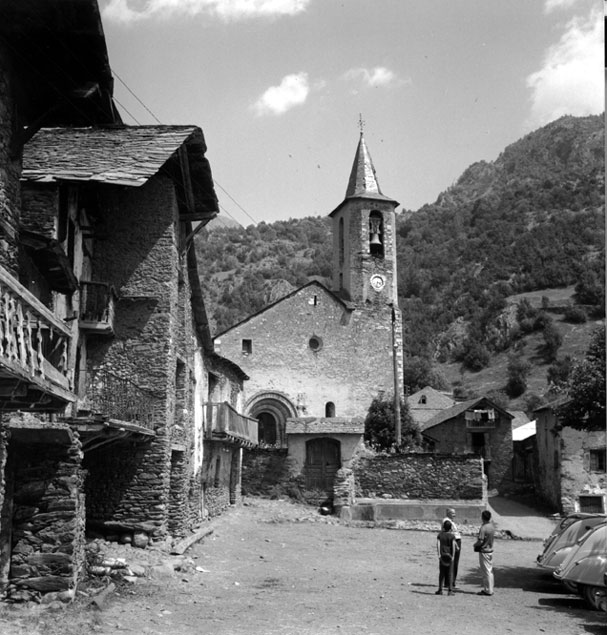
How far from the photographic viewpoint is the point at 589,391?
1590 centimetres

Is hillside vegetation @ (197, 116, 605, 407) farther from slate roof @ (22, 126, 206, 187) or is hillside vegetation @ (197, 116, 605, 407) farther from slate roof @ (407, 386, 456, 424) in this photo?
slate roof @ (22, 126, 206, 187)

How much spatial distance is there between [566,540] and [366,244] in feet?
94.7

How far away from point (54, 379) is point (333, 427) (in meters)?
21.0

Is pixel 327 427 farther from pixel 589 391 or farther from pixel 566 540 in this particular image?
pixel 589 391

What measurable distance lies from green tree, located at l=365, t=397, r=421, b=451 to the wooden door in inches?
339

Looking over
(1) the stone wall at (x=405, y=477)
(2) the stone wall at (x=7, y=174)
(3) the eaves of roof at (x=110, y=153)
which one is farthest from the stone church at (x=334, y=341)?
(2) the stone wall at (x=7, y=174)

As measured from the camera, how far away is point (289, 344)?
4050 cm

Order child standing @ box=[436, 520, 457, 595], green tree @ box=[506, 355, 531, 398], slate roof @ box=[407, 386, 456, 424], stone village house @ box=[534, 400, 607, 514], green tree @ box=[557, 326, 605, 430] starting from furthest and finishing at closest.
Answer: green tree @ box=[506, 355, 531, 398] → slate roof @ box=[407, 386, 456, 424] → stone village house @ box=[534, 400, 607, 514] → green tree @ box=[557, 326, 605, 430] → child standing @ box=[436, 520, 457, 595]

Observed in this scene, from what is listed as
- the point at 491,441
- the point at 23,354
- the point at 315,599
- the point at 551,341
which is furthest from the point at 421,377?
the point at 23,354

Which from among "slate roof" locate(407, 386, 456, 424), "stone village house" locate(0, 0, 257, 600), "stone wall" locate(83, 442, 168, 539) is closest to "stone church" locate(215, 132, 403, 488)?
"stone village house" locate(0, 0, 257, 600)

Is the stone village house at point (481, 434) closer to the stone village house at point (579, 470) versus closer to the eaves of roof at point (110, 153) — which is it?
the stone village house at point (579, 470)

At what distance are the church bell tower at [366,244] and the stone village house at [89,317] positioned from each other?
18507mm

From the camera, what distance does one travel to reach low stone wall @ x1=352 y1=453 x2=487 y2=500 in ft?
94.7

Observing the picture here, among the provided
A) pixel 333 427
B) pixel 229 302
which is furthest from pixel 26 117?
pixel 229 302
